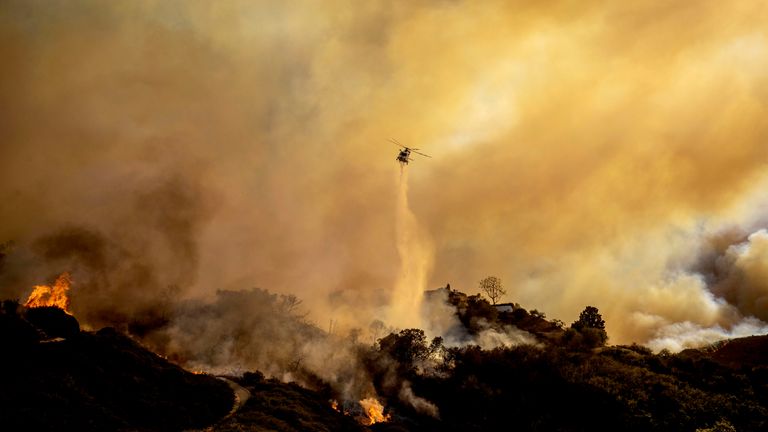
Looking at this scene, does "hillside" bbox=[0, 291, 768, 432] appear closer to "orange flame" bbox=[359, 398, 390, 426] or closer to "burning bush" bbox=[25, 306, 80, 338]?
"burning bush" bbox=[25, 306, 80, 338]

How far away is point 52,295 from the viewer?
63844 millimetres

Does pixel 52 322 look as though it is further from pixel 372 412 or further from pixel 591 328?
pixel 591 328

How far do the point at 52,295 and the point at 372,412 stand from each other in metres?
51.9

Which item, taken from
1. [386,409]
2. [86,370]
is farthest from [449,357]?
[86,370]

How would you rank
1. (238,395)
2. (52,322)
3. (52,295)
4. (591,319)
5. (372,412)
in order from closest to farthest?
1. (52,322)
2. (238,395)
3. (372,412)
4. (52,295)
5. (591,319)

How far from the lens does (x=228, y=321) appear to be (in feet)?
246

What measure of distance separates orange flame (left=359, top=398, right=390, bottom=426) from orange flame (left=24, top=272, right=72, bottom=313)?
144 feet

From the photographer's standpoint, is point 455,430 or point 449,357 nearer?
point 455,430

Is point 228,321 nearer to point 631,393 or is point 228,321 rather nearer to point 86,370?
point 86,370

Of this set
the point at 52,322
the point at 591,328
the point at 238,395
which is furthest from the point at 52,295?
the point at 591,328

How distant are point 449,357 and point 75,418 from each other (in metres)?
50.9

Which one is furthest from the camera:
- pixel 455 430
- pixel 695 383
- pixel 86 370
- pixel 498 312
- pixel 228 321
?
pixel 498 312

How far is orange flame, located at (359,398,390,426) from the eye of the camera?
2043 inches

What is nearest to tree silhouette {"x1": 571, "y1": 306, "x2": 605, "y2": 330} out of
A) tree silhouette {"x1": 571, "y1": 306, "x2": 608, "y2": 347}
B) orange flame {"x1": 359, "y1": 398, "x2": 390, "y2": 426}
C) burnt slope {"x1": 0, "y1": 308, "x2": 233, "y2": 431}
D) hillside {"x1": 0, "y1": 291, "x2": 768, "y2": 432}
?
tree silhouette {"x1": 571, "y1": 306, "x2": 608, "y2": 347}
